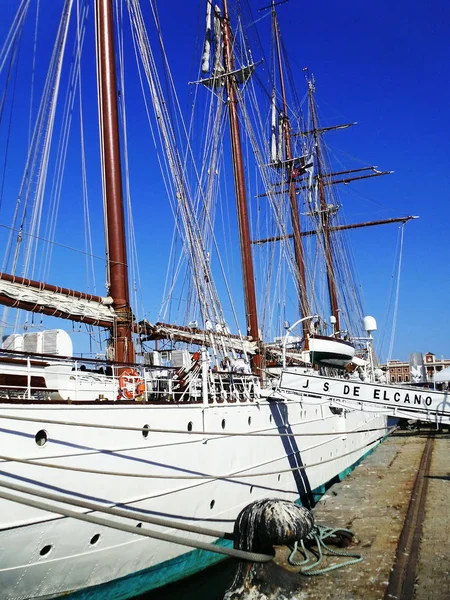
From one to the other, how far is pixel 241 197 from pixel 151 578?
16473 millimetres

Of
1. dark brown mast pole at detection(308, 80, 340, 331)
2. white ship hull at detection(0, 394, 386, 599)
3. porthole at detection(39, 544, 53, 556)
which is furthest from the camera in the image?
dark brown mast pole at detection(308, 80, 340, 331)

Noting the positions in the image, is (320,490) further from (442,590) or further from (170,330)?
(442,590)

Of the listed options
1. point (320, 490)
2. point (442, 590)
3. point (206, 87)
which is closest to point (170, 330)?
point (320, 490)

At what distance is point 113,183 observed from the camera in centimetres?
1358

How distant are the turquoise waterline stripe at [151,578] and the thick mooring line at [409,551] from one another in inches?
152

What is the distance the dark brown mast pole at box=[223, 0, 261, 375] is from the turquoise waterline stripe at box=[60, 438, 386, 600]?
9.02 metres

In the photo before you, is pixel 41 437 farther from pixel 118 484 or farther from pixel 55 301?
pixel 55 301

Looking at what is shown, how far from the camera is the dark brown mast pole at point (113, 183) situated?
13109 mm

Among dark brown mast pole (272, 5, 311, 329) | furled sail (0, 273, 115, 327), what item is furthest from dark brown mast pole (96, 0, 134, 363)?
dark brown mast pole (272, 5, 311, 329)

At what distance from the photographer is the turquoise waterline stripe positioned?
822cm

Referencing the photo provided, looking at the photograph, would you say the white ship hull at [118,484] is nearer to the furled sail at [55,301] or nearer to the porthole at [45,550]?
the porthole at [45,550]

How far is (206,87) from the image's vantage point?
25953 mm

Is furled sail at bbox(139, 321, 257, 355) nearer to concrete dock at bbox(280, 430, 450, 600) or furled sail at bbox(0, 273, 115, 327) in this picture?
furled sail at bbox(0, 273, 115, 327)

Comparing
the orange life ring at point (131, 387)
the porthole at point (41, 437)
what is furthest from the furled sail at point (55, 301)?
the porthole at point (41, 437)
